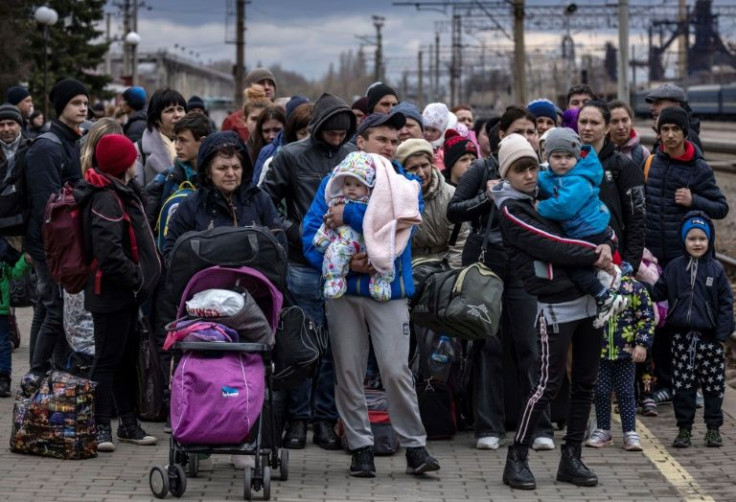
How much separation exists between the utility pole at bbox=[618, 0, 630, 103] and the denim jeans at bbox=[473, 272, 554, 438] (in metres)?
26.0

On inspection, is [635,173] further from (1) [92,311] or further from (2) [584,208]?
(1) [92,311]

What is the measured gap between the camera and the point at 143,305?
9.51 m

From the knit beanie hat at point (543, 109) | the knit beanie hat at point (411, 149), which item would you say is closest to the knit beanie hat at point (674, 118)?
the knit beanie hat at point (543, 109)

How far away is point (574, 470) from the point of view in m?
7.81

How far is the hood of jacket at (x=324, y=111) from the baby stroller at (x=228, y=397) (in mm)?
1554

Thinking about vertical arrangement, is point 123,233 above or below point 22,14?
below

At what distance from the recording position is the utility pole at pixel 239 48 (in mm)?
55881

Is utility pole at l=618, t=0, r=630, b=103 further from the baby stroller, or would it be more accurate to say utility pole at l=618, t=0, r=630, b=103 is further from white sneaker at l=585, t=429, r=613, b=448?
the baby stroller

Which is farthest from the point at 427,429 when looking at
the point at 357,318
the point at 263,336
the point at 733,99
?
the point at 733,99

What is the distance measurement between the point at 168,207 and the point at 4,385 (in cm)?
250

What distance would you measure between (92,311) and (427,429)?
230 cm

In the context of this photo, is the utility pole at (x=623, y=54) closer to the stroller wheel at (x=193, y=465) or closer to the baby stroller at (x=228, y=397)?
the stroller wheel at (x=193, y=465)

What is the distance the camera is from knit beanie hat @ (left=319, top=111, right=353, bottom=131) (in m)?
8.77

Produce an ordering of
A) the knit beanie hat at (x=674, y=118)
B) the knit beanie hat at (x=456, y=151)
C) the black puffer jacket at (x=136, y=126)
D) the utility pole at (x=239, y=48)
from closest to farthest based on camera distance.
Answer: the knit beanie hat at (x=456, y=151) → the knit beanie hat at (x=674, y=118) → the black puffer jacket at (x=136, y=126) → the utility pole at (x=239, y=48)
